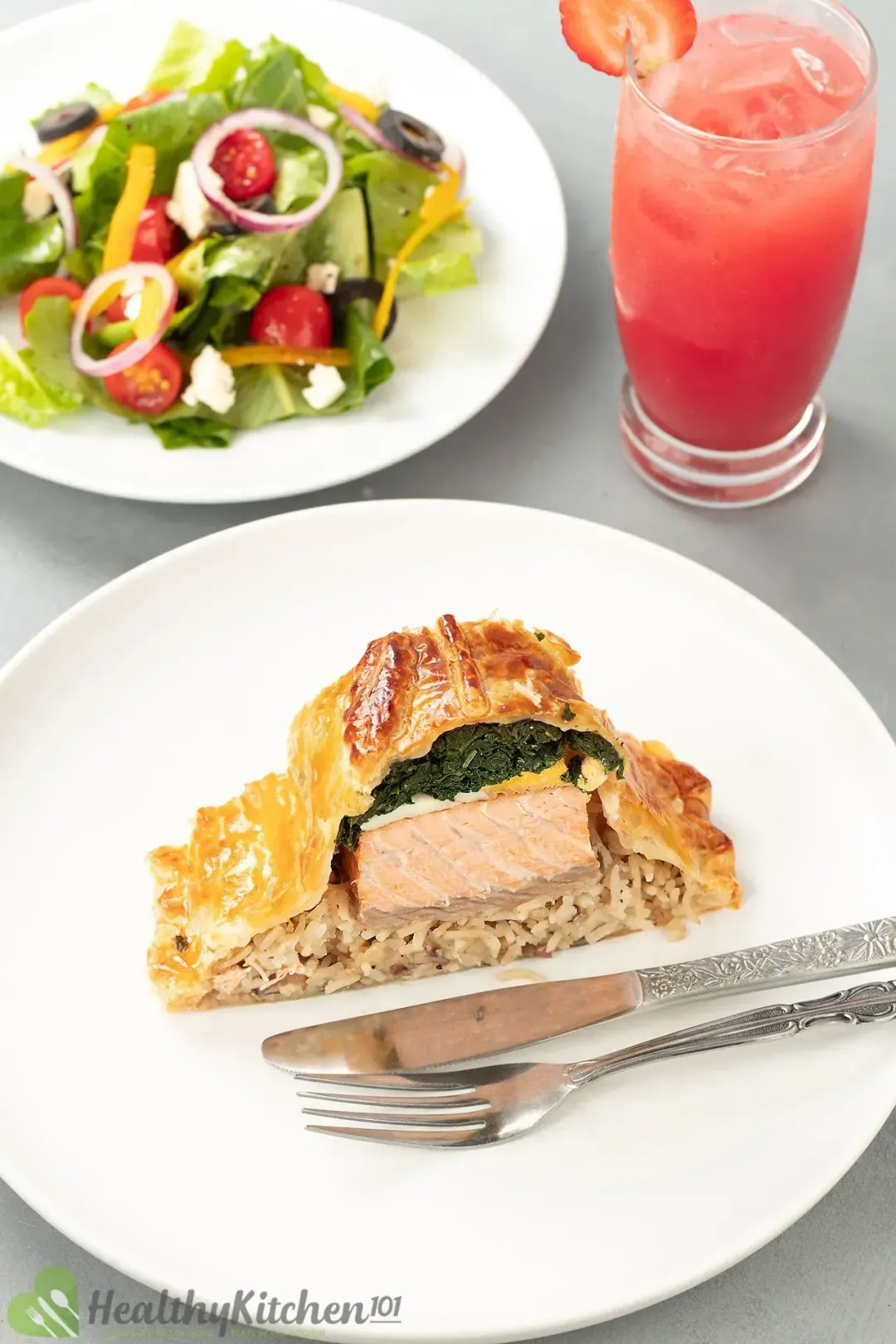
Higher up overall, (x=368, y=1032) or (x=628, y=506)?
(x=368, y=1032)

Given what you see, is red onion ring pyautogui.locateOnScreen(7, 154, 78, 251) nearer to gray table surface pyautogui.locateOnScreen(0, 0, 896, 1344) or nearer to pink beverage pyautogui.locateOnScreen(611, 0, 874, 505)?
gray table surface pyautogui.locateOnScreen(0, 0, 896, 1344)

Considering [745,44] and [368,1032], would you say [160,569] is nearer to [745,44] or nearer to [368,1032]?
[368,1032]

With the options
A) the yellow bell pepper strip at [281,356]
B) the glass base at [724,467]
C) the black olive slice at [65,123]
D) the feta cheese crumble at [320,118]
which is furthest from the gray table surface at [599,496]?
the black olive slice at [65,123]

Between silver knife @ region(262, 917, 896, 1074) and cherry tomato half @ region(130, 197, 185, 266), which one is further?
cherry tomato half @ region(130, 197, 185, 266)

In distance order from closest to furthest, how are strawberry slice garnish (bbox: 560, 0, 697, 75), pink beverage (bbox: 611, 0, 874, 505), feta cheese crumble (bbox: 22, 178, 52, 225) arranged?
strawberry slice garnish (bbox: 560, 0, 697, 75)
pink beverage (bbox: 611, 0, 874, 505)
feta cheese crumble (bbox: 22, 178, 52, 225)

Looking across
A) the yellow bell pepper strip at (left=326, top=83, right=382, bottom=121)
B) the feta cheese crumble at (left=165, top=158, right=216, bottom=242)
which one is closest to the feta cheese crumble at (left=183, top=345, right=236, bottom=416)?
the feta cheese crumble at (left=165, top=158, right=216, bottom=242)

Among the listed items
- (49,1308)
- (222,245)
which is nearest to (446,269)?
(222,245)

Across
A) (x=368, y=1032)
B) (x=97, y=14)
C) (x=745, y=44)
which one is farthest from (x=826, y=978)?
(x=97, y=14)
